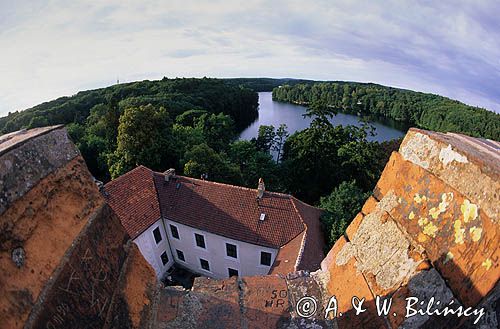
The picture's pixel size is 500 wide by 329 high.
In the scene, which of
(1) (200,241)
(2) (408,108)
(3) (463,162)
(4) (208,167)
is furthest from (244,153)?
(2) (408,108)

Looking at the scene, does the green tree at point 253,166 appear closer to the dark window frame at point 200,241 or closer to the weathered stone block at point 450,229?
the dark window frame at point 200,241

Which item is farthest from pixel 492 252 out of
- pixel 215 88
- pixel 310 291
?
pixel 215 88

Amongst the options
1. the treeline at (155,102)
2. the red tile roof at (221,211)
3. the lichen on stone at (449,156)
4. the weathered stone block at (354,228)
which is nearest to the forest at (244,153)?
the treeline at (155,102)

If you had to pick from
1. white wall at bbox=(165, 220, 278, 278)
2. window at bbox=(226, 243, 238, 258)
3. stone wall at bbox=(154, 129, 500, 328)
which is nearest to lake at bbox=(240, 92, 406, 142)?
white wall at bbox=(165, 220, 278, 278)

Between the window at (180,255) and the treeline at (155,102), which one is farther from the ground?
the treeline at (155,102)

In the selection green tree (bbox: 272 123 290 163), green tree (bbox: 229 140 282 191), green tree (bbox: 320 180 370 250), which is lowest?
green tree (bbox: 272 123 290 163)

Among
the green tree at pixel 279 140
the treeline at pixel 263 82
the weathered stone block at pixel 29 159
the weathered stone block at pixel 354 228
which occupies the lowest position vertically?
the treeline at pixel 263 82

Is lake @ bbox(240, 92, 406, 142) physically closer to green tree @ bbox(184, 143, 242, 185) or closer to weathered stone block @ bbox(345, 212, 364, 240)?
green tree @ bbox(184, 143, 242, 185)

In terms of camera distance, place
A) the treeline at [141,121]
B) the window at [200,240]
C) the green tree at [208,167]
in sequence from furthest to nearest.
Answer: the treeline at [141,121] < the green tree at [208,167] < the window at [200,240]
